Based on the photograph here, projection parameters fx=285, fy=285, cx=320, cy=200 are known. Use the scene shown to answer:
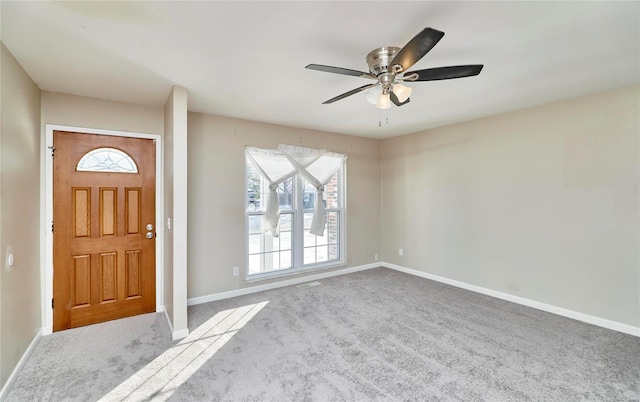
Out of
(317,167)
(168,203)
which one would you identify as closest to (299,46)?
(168,203)

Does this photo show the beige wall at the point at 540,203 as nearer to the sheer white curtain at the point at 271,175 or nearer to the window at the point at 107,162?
the sheer white curtain at the point at 271,175

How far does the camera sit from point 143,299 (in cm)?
331

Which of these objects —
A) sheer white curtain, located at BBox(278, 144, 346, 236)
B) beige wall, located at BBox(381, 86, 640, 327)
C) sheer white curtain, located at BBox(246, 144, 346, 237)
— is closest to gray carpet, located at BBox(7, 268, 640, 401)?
beige wall, located at BBox(381, 86, 640, 327)

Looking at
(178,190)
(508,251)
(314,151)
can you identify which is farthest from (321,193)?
(508,251)

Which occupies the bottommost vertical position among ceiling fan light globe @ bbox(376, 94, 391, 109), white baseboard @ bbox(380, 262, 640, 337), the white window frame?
white baseboard @ bbox(380, 262, 640, 337)

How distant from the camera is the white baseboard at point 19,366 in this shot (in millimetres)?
1928

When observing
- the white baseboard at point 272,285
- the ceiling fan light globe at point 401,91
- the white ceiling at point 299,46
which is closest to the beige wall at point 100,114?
the white ceiling at point 299,46

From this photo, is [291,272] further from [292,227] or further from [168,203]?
[168,203]

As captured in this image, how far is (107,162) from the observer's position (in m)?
3.14

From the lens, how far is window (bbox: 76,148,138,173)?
304cm

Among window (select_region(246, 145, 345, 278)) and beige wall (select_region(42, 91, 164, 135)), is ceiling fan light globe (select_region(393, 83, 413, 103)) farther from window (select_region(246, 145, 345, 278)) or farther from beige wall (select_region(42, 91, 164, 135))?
beige wall (select_region(42, 91, 164, 135))

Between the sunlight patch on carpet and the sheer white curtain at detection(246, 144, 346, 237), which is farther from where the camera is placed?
the sheer white curtain at detection(246, 144, 346, 237)

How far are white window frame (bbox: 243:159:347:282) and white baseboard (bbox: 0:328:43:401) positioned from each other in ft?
6.85

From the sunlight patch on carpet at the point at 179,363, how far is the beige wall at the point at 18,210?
32.5 inches
